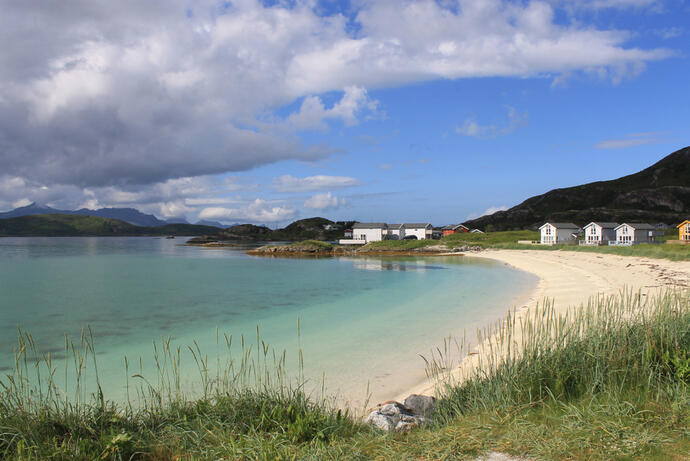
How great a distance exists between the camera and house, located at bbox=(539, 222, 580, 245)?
253ft

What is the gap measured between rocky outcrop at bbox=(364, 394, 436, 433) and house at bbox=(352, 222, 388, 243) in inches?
3990

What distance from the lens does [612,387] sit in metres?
5.61

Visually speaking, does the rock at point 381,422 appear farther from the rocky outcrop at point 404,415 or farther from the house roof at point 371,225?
the house roof at point 371,225

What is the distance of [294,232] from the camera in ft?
598

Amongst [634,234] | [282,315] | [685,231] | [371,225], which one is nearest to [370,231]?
[371,225]

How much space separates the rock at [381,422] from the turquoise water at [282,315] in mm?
2524

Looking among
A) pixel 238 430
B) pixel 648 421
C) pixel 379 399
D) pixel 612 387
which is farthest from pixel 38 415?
pixel 612 387

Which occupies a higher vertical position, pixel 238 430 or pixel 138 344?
pixel 238 430

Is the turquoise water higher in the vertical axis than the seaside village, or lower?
lower

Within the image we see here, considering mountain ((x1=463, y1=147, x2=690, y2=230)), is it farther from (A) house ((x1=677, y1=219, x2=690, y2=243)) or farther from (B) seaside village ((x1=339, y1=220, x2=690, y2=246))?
(A) house ((x1=677, y1=219, x2=690, y2=243))

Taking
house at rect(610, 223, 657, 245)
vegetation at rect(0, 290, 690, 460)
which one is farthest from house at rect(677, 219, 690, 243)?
vegetation at rect(0, 290, 690, 460)

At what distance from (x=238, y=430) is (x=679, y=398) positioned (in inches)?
217

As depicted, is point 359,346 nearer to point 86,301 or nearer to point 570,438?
point 570,438

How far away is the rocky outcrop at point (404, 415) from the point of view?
17.9ft
